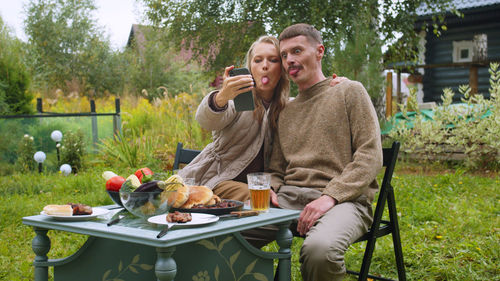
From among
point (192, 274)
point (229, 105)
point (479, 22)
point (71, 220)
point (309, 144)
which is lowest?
point (192, 274)

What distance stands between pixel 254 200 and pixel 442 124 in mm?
6139

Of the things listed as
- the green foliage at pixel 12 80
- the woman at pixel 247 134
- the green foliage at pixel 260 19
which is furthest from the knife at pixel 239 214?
the green foliage at pixel 12 80

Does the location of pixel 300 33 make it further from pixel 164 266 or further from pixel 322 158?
pixel 164 266

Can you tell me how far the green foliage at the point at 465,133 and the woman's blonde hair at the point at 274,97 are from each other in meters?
4.62

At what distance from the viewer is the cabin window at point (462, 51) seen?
501 inches

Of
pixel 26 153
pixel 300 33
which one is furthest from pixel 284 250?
pixel 26 153

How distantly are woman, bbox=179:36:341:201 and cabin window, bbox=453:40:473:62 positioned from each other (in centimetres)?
1156

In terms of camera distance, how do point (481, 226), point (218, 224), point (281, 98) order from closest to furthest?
point (218, 224), point (281, 98), point (481, 226)

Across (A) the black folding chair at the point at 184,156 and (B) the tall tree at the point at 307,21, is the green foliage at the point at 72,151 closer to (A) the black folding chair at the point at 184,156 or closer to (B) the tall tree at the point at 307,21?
(B) the tall tree at the point at 307,21

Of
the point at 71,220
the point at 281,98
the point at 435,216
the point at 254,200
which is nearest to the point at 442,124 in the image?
the point at 435,216

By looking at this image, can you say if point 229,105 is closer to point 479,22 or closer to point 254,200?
point 254,200

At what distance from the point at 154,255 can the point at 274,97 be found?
126 centimetres

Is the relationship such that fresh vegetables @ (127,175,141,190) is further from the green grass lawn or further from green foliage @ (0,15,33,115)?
green foliage @ (0,15,33,115)

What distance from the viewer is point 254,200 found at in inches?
81.0
